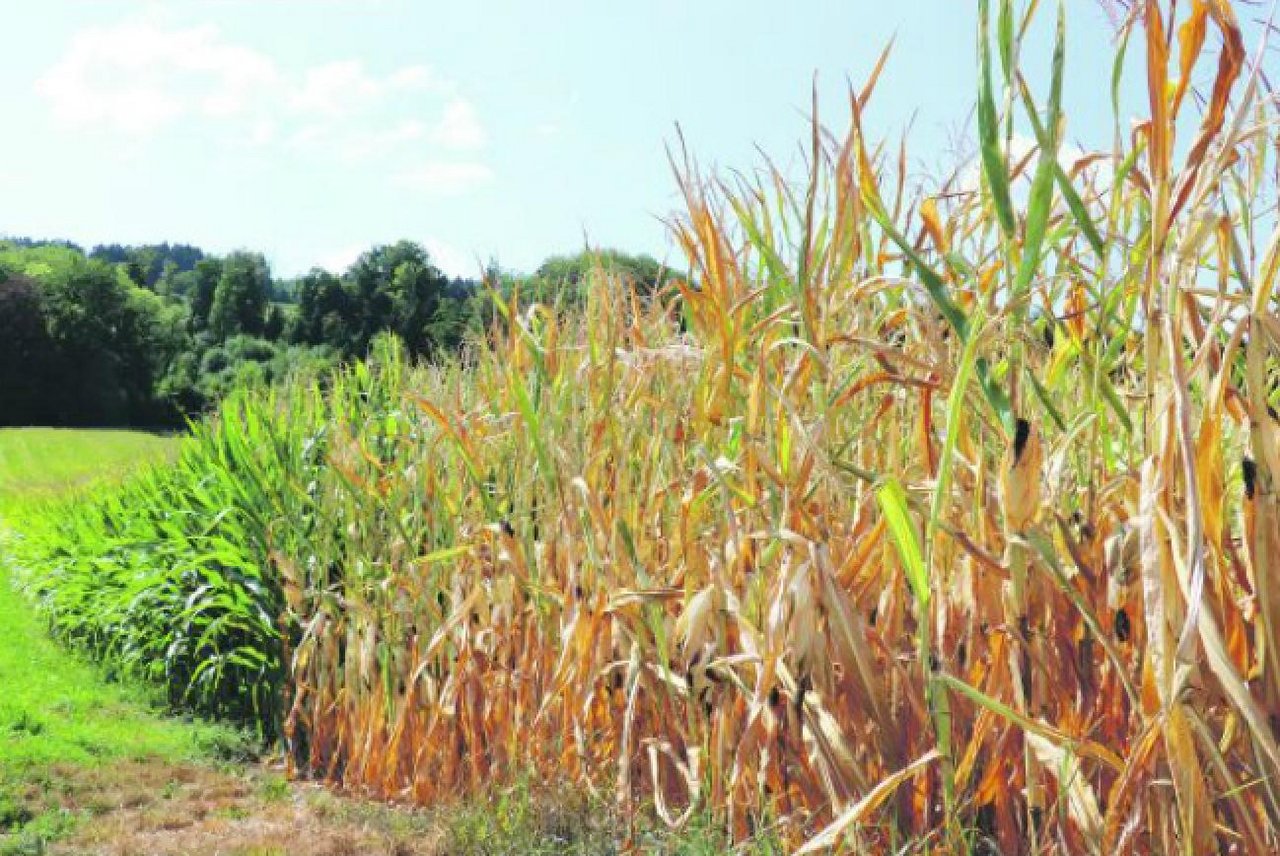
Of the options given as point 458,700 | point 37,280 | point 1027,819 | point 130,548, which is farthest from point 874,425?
point 37,280

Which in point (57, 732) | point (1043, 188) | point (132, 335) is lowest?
point (57, 732)

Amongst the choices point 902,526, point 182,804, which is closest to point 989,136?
point 902,526

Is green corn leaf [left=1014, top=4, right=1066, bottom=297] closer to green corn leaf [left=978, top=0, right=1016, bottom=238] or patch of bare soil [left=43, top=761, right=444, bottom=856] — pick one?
green corn leaf [left=978, top=0, right=1016, bottom=238]

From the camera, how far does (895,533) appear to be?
1.99 meters

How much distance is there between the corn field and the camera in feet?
5.83

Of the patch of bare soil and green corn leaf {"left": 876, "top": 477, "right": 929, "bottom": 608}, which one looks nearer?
green corn leaf {"left": 876, "top": 477, "right": 929, "bottom": 608}

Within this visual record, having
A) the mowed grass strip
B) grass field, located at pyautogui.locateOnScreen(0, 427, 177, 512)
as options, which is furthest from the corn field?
grass field, located at pyautogui.locateOnScreen(0, 427, 177, 512)

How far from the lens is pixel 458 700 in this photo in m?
3.69

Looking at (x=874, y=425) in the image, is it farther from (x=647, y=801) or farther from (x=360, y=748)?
(x=360, y=748)

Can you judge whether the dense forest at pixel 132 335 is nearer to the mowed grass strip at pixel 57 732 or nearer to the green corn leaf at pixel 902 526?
the mowed grass strip at pixel 57 732

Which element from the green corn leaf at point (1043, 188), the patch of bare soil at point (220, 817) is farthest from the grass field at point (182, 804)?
the green corn leaf at point (1043, 188)

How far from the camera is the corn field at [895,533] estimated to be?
1.78 metres

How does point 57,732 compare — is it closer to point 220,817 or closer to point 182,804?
point 182,804

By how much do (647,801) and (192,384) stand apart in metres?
58.2
